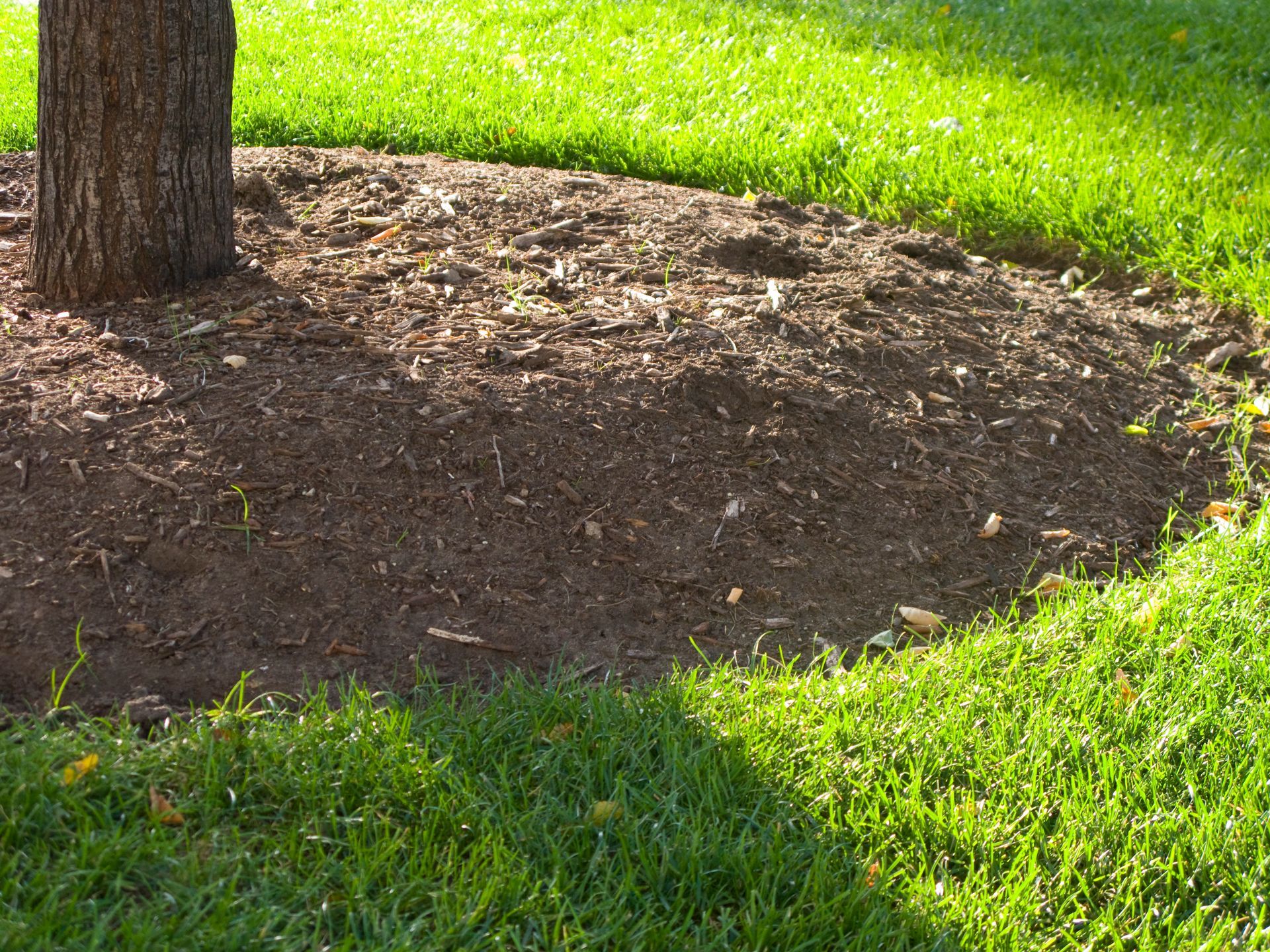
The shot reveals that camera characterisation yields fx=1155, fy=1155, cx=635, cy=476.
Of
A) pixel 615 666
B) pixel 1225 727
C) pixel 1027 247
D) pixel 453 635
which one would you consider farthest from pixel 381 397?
pixel 1027 247

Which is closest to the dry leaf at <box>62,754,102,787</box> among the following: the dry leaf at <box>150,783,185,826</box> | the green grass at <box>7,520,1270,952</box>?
the green grass at <box>7,520,1270,952</box>

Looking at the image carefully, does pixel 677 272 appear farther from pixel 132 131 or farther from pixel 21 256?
pixel 21 256

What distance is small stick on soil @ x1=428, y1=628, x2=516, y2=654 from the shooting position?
2.66 meters

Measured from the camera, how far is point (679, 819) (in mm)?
2232

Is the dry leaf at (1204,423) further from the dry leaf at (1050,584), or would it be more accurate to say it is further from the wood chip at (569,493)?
the wood chip at (569,493)

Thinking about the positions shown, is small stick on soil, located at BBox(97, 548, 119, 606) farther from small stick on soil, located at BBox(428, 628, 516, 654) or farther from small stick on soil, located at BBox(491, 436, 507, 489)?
small stick on soil, located at BBox(491, 436, 507, 489)

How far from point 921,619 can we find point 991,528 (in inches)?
18.5

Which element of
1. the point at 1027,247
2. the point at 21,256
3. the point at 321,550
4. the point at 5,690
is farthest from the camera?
the point at 1027,247

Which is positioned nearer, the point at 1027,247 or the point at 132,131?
the point at 132,131

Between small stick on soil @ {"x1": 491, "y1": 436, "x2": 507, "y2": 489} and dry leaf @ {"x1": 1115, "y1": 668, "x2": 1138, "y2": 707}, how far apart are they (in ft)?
5.15

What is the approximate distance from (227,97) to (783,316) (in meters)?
1.81

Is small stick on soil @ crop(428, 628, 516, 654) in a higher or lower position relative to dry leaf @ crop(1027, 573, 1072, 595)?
lower

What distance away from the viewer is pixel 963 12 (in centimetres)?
797

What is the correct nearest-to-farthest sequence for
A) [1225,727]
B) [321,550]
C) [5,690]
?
1. [5,690]
2. [1225,727]
3. [321,550]
